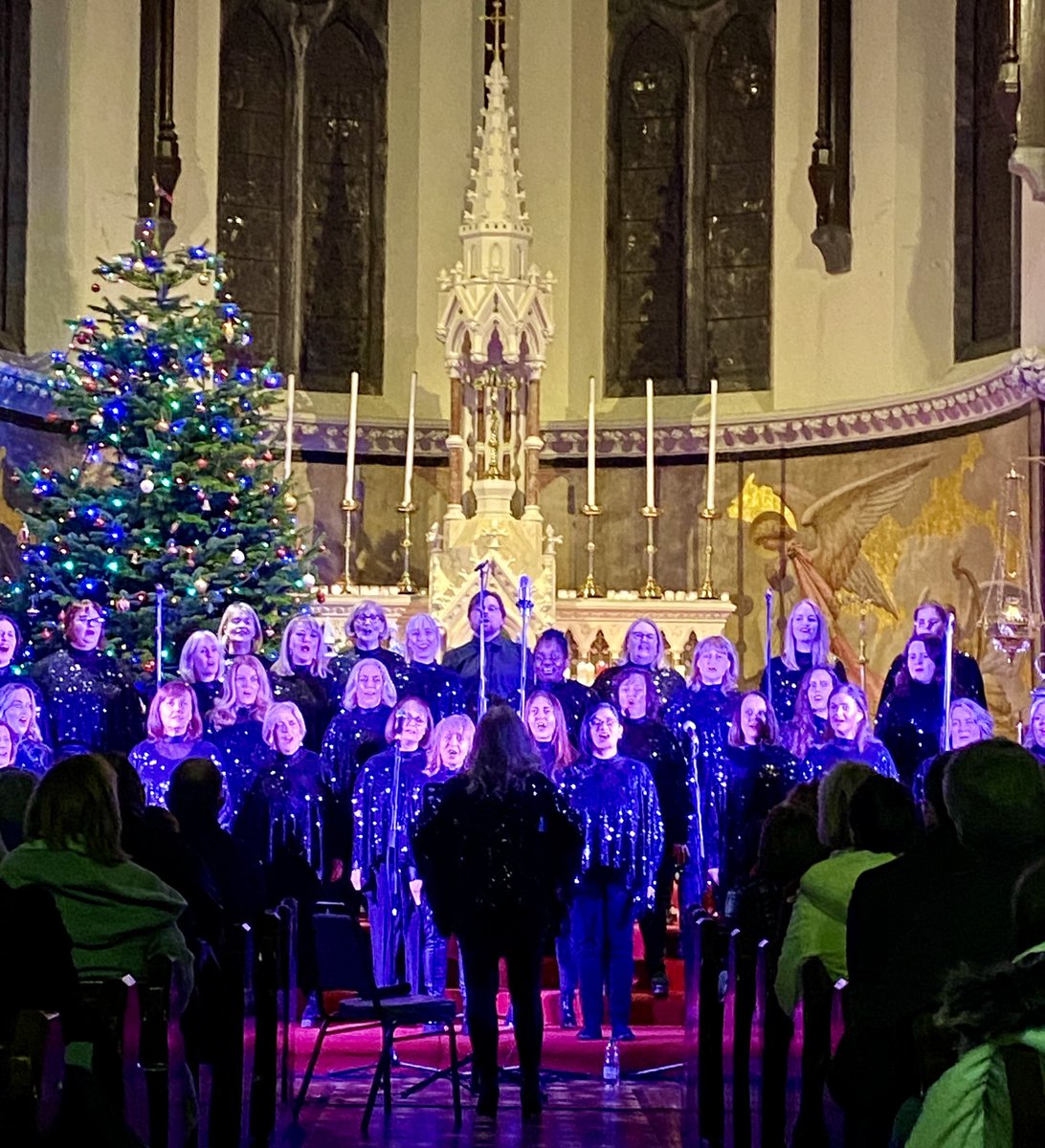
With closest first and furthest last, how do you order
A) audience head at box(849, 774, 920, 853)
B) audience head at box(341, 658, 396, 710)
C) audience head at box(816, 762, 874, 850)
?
audience head at box(849, 774, 920, 853)
audience head at box(816, 762, 874, 850)
audience head at box(341, 658, 396, 710)

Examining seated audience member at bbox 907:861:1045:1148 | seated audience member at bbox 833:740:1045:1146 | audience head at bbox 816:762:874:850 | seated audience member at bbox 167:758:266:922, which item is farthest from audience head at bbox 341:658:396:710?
seated audience member at bbox 907:861:1045:1148

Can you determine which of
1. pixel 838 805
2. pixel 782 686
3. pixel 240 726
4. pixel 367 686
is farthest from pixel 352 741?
pixel 838 805

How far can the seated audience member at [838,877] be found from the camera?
5266 mm

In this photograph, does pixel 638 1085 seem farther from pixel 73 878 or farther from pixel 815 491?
pixel 815 491

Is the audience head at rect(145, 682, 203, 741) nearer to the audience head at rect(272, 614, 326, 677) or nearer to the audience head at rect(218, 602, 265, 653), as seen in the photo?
the audience head at rect(218, 602, 265, 653)

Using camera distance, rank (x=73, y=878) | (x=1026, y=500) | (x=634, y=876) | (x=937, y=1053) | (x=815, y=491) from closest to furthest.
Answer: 1. (x=937, y=1053)
2. (x=73, y=878)
3. (x=634, y=876)
4. (x=1026, y=500)
5. (x=815, y=491)

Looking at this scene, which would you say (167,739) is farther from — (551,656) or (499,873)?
(499,873)

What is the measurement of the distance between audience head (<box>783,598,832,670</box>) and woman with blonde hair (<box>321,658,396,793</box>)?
2.01 meters

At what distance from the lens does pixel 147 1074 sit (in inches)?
215

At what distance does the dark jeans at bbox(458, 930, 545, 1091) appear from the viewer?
26.5ft

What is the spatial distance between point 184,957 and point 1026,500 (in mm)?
10141

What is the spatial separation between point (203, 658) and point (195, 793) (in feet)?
13.9

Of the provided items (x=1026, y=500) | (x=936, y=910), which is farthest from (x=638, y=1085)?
(x=1026, y=500)

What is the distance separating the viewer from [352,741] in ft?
35.8
